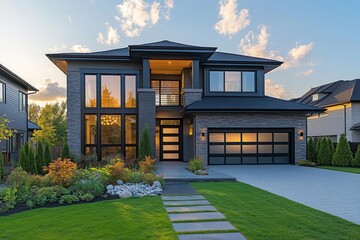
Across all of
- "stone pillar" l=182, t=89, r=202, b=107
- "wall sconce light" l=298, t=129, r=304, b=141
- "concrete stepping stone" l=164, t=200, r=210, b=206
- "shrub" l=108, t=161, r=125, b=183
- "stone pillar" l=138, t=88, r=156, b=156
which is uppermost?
"stone pillar" l=182, t=89, r=202, b=107

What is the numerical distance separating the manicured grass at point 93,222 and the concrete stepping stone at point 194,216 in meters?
0.19

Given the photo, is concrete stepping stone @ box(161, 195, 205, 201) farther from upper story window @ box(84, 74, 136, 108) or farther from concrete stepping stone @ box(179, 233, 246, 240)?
upper story window @ box(84, 74, 136, 108)

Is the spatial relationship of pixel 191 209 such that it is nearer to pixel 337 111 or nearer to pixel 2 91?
Answer: pixel 2 91

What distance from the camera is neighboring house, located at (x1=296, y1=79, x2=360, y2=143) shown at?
Answer: 85.9ft

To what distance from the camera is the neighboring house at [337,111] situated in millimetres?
26188

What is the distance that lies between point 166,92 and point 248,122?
5907 mm

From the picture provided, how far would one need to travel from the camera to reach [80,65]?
1800 cm

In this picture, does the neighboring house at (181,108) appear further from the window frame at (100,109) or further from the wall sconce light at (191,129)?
the wall sconce light at (191,129)

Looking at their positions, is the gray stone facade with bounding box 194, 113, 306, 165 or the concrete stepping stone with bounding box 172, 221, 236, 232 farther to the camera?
the gray stone facade with bounding box 194, 113, 306, 165

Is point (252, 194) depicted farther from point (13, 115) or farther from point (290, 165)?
point (13, 115)

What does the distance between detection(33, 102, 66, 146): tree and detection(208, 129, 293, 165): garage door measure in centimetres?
2628

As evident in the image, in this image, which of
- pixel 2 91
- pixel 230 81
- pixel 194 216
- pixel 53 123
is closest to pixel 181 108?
pixel 230 81

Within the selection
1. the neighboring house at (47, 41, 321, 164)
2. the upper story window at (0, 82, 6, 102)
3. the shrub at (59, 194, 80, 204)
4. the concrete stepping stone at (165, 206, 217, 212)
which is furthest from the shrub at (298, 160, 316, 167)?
the upper story window at (0, 82, 6, 102)

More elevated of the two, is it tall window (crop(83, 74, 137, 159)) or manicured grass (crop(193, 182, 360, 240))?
tall window (crop(83, 74, 137, 159))
